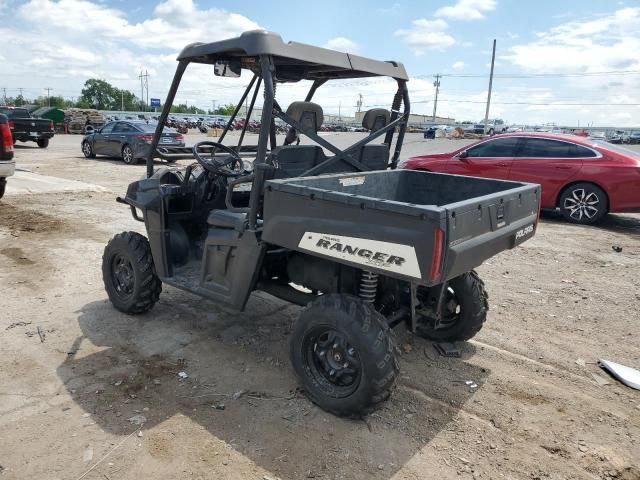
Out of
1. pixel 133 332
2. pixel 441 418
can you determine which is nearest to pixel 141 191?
pixel 133 332

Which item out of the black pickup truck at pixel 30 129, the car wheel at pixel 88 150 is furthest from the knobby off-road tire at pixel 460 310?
the black pickup truck at pixel 30 129

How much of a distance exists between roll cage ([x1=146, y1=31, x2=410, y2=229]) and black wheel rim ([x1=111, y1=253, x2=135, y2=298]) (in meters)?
0.77

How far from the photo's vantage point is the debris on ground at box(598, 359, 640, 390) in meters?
3.71

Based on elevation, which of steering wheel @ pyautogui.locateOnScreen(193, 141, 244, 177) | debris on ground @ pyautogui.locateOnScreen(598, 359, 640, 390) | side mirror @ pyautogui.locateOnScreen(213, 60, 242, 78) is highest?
side mirror @ pyautogui.locateOnScreen(213, 60, 242, 78)

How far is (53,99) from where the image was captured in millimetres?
80938

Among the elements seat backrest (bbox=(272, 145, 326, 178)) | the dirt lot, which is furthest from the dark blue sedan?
seat backrest (bbox=(272, 145, 326, 178))

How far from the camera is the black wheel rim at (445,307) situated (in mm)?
3855

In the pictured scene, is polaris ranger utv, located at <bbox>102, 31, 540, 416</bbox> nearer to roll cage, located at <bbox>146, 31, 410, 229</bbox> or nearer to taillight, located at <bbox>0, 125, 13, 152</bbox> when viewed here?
roll cage, located at <bbox>146, 31, 410, 229</bbox>

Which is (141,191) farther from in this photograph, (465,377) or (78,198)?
(78,198)

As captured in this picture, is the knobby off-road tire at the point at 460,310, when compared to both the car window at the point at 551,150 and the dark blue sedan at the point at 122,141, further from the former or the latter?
the dark blue sedan at the point at 122,141

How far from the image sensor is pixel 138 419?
10.2ft

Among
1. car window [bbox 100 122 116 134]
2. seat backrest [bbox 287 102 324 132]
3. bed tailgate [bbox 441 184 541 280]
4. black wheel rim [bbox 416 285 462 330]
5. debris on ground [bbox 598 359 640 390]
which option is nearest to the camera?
bed tailgate [bbox 441 184 541 280]

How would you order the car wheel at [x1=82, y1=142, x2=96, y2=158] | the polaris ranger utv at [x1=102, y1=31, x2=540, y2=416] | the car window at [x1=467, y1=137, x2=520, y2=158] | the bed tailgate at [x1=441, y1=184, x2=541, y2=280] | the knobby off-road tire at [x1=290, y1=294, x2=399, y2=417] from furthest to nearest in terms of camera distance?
the car wheel at [x1=82, y1=142, x2=96, y2=158]
the car window at [x1=467, y1=137, x2=520, y2=158]
the knobby off-road tire at [x1=290, y1=294, x2=399, y2=417]
the polaris ranger utv at [x1=102, y1=31, x2=540, y2=416]
the bed tailgate at [x1=441, y1=184, x2=541, y2=280]

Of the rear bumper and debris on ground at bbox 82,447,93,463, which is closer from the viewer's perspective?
debris on ground at bbox 82,447,93,463
